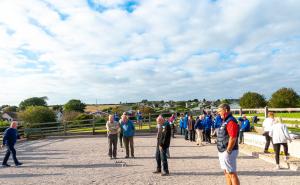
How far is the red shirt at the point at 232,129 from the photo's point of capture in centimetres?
674

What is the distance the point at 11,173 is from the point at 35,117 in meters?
48.3

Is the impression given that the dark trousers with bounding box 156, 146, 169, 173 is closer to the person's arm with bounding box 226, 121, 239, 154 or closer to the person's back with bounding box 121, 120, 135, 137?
the person's arm with bounding box 226, 121, 239, 154

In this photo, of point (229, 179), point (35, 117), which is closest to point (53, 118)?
point (35, 117)

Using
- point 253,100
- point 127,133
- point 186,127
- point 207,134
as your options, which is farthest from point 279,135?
point 253,100

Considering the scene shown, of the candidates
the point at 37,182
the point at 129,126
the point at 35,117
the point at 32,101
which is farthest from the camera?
the point at 32,101

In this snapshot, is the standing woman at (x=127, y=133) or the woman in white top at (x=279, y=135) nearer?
the woman in white top at (x=279, y=135)

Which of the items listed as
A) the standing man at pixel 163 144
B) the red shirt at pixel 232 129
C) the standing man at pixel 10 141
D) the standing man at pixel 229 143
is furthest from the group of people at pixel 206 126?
the red shirt at pixel 232 129

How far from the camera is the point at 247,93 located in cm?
6738

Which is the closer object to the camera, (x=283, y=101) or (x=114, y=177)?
(x=114, y=177)

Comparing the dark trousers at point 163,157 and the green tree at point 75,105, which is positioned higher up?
the green tree at point 75,105

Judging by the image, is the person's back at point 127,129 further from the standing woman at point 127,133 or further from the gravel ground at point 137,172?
the gravel ground at point 137,172

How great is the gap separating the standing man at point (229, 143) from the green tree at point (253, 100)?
5999cm

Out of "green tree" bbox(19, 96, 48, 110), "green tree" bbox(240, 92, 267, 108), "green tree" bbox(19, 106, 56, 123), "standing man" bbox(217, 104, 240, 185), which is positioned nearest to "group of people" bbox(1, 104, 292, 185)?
"standing man" bbox(217, 104, 240, 185)

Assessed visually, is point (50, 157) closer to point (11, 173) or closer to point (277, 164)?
point (11, 173)
